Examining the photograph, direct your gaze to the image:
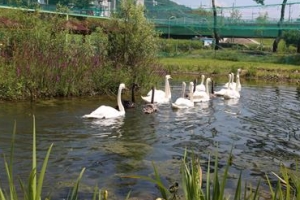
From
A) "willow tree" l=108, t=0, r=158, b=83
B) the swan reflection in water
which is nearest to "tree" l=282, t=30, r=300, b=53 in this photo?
"willow tree" l=108, t=0, r=158, b=83

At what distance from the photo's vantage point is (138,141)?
1163 cm

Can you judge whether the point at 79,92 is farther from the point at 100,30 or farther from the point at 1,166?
the point at 1,166

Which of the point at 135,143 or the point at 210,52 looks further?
the point at 210,52

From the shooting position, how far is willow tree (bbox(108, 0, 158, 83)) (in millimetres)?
21484

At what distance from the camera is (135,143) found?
11.4 meters

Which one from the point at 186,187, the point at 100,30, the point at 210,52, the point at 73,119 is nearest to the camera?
the point at 186,187

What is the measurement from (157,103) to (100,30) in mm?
5600

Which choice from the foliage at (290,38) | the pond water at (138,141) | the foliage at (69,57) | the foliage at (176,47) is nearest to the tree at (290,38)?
the foliage at (290,38)

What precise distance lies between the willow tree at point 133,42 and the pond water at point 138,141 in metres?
3.45

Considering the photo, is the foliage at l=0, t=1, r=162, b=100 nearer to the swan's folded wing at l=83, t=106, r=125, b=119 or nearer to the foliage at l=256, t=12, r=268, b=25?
the swan's folded wing at l=83, t=106, r=125, b=119

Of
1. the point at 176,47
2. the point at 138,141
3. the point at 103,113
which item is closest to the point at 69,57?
the point at 103,113

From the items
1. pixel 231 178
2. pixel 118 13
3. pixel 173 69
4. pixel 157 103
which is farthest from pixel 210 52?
pixel 231 178

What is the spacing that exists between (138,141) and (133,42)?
34.9 feet

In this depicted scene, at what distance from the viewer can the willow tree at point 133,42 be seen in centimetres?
2148
